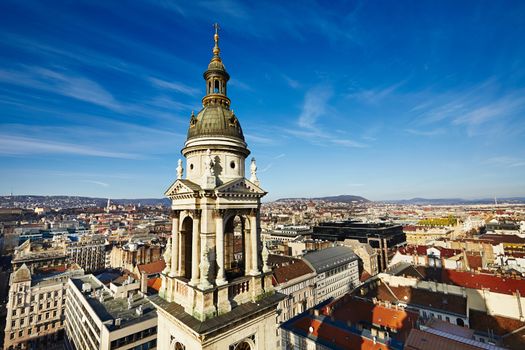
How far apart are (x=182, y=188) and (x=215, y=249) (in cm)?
330

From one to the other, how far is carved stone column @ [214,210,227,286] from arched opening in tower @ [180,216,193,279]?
239 cm

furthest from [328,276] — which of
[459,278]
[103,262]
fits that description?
[103,262]

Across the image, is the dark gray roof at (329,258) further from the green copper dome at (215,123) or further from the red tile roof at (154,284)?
the green copper dome at (215,123)

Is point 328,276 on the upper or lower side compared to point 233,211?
lower

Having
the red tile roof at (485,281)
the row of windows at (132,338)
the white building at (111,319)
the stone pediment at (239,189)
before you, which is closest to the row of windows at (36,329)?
the white building at (111,319)

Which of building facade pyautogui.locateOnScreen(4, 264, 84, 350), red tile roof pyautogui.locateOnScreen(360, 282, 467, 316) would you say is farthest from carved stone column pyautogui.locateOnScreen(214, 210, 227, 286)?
building facade pyautogui.locateOnScreen(4, 264, 84, 350)

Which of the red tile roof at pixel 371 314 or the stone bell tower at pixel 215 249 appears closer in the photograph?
the stone bell tower at pixel 215 249

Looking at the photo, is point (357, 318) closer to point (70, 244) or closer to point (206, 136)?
point (206, 136)

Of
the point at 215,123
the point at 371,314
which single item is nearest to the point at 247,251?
the point at 215,123

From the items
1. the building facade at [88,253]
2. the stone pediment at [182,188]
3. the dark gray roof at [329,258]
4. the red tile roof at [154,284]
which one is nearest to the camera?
the stone pediment at [182,188]

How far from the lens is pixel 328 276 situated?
65.4 metres

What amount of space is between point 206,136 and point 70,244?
116997 mm

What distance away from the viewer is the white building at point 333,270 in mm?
63062

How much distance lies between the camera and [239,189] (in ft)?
41.9
